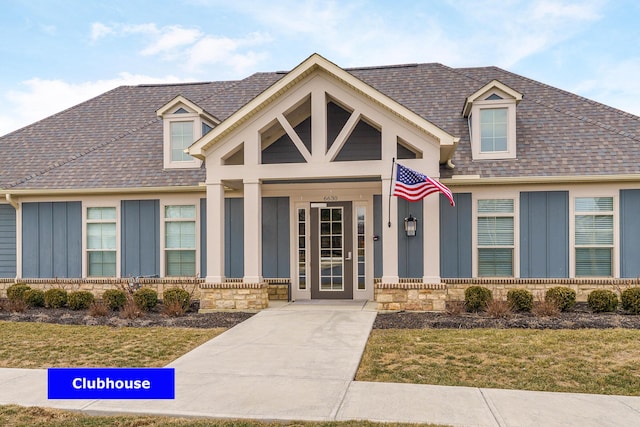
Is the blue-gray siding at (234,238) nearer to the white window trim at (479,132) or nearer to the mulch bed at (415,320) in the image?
the mulch bed at (415,320)

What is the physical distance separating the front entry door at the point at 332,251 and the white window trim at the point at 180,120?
364 cm

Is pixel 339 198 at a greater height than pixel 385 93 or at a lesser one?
lesser

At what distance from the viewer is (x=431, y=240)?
9758 millimetres

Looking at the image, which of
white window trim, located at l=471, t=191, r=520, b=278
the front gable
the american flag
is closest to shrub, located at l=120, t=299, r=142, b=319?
the front gable

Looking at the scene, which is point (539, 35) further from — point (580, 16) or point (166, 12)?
point (166, 12)

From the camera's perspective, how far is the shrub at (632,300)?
9.34 metres

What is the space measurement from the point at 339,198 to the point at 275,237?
1970 mm

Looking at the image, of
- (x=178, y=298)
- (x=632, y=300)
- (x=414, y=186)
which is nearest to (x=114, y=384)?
(x=178, y=298)

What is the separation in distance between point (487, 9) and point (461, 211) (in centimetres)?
669

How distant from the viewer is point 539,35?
49.8ft

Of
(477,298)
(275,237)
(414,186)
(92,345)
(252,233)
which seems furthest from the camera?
(275,237)

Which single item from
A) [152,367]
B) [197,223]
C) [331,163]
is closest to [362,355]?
→ [152,367]

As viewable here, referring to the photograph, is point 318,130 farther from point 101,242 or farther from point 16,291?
point 16,291

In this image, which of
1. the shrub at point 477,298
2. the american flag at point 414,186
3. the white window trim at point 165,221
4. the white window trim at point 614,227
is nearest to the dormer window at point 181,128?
the white window trim at point 165,221
